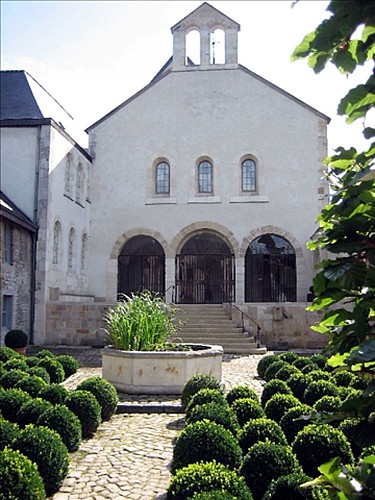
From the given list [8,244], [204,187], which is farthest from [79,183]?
[8,244]

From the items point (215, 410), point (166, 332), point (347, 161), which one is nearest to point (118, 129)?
point (166, 332)

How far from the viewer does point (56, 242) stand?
18.1 m

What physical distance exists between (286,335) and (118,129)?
10596 mm

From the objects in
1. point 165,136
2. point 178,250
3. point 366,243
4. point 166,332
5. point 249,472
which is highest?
point 165,136

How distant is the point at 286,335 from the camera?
16.5 metres

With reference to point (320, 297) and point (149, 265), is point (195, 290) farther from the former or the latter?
point (320, 297)

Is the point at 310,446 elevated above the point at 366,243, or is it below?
below

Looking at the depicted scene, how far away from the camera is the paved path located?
4.50 metres

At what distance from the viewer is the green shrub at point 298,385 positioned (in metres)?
7.15

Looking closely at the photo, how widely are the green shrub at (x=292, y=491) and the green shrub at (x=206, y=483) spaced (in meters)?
0.19

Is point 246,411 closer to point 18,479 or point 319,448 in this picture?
point 319,448

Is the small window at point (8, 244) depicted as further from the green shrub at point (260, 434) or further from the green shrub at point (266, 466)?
the green shrub at point (266, 466)

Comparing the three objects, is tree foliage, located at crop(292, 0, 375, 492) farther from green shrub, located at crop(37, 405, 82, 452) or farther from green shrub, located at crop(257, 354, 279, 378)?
green shrub, located at crop(257, 354, 279, 378)

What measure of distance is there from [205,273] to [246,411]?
1493 centimetres
